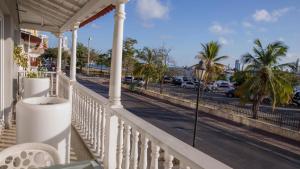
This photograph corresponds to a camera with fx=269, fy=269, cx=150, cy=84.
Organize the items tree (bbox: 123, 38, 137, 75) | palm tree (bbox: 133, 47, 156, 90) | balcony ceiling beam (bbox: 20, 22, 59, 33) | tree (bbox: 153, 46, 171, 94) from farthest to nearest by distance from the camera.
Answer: tree (bbox: 123, 38, 137, 75) < tree (bbox: 153, 46, 171, 94) < palm tree (bbox: 133, 47, 156, 90) < balcony ceiling beam (bbox: 20, 22, 59, 33)

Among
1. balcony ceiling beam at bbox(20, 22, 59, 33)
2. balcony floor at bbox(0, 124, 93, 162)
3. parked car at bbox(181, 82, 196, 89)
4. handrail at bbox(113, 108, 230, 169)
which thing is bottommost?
parked car at bbox(181, 82, 196, 89)

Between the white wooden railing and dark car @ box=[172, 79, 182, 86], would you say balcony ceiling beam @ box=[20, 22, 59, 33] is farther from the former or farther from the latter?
dark car @ box=[172, 79, 182, 86]

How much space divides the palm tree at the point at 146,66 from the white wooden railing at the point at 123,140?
23809mm

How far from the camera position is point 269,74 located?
16.4m

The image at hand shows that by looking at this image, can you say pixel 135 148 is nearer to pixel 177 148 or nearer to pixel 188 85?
pixel 177 148

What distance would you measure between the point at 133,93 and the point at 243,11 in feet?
52.8

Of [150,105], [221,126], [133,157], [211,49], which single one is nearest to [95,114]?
[133,157]

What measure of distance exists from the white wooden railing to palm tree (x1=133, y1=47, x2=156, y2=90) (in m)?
23.8

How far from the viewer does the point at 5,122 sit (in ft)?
16.2

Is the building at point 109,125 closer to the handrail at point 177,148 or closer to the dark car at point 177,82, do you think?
the handrail at point 177,148

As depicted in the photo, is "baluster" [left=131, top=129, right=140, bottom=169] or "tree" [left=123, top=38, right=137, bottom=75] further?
"tree" [left=123, top=38, right=137, bottom=75]

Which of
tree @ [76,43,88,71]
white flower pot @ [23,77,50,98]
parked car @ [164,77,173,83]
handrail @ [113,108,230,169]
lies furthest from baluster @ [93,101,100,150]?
tree @ [76,43,88,71]

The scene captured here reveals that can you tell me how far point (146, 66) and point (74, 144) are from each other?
25.1m

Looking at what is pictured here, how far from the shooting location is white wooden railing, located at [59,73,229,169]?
4.95 ft
